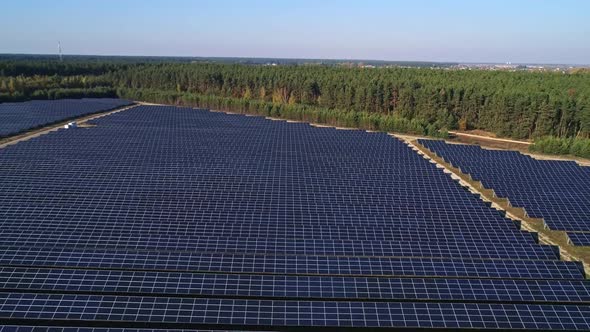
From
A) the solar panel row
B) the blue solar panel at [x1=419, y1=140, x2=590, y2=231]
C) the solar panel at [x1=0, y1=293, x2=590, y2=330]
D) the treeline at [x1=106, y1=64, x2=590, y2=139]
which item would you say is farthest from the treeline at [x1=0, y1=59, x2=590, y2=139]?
the solar panel at [x1=0, y1=293, x2=590, y2=330]

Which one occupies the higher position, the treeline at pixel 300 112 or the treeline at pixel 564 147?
the treeline at pixel 300 112

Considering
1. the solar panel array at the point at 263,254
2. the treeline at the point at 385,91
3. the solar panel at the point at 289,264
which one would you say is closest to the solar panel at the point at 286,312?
the solar panel array at the point at 263,254

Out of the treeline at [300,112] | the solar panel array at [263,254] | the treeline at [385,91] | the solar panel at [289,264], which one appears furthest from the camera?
the treeline at [300,112]

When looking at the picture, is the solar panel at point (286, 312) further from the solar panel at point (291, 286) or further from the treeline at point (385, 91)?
the treeline at point (385, 91)

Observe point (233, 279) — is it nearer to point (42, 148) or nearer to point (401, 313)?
point (401, 313)

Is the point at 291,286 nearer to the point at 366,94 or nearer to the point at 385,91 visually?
the point at 385,91

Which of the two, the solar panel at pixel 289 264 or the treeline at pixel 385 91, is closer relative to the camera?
the solar panel at pixel 289 264

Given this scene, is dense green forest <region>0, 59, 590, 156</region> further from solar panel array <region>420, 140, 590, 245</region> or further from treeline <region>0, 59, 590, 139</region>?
solar panel array <region>420, 140, 590, 245</region>

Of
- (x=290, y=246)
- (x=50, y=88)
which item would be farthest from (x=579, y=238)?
(x=50, y=88)
